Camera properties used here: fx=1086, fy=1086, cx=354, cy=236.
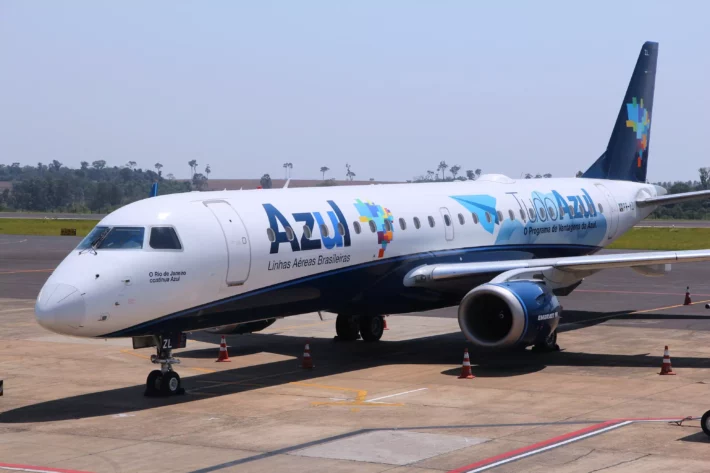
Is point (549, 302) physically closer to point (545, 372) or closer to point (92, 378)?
point (545, 372)

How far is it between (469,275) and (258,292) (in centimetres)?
626

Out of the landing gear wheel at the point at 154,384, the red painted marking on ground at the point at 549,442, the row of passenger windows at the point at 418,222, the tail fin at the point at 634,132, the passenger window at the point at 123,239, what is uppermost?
the tail fin at the point at 634,132

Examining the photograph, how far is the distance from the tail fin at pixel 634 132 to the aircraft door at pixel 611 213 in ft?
4.69

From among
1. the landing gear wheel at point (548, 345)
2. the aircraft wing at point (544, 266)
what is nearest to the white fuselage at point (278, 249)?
the aircraft wing at point (544, 266)

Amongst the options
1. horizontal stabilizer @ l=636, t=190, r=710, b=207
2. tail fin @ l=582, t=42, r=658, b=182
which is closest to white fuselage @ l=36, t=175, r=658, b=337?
horizontal stabilizer @ l=636, t=190, r=710, b=207

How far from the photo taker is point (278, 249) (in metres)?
23.9

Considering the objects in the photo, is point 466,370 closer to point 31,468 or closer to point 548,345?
point 548,345

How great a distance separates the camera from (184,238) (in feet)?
72.4

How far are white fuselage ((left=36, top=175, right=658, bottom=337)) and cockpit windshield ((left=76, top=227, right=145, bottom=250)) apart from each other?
0.44 ft

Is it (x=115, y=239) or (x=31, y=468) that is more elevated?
(x=115, y=239)

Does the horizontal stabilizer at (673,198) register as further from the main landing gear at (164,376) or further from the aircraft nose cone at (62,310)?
the aircraft nose cone at (62,310)

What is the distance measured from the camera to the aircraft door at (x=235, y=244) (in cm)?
2278

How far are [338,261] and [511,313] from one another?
423 cm

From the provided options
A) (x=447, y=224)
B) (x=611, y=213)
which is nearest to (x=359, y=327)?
(x=447, y=224)
